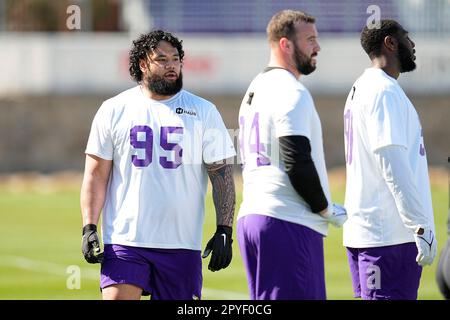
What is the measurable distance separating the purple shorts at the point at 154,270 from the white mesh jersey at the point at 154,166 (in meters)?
0.06

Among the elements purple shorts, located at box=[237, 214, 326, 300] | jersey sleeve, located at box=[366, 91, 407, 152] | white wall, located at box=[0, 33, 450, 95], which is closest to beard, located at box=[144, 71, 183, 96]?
purple shorts, located at box=[237, 214, 326, 300]

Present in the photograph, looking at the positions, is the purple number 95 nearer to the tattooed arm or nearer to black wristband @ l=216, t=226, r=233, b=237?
the tattooed arm

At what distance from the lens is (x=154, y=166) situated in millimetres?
7812

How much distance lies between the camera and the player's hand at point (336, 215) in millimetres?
7258

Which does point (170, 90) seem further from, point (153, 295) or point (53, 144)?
point (53, 144)

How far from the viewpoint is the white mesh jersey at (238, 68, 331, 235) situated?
715 centimetres

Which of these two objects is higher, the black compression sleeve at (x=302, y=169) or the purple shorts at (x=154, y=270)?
the black compression sleeve at (x=302, y=169)

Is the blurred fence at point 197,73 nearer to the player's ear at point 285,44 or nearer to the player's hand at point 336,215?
the player's ear at point 285,44

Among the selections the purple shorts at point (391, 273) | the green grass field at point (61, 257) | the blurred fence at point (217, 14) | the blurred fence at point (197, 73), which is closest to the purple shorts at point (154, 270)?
the purple shorts at point (391, 273)

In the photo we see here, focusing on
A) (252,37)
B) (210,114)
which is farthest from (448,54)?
(210,114)

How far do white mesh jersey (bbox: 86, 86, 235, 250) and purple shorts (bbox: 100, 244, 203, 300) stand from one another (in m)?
0.06

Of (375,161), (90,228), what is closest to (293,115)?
(375,161)

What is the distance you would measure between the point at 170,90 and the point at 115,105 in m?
0.38

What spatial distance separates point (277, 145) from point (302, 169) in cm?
23
